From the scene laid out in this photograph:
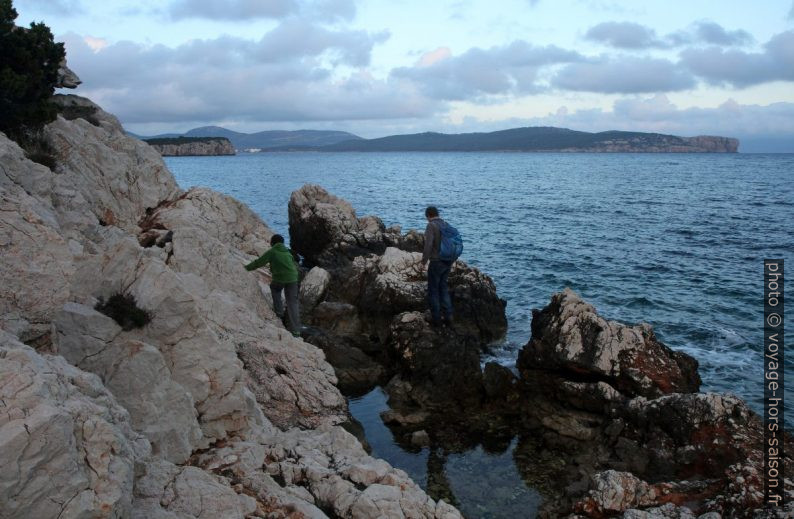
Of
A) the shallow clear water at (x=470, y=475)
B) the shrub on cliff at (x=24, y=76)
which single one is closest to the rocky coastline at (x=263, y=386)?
the shallow clear water at (x=470, y=475)

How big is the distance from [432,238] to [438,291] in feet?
7.00

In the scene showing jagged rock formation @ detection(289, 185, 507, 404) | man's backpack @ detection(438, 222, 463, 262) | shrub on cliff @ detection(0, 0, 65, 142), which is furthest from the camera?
shrub on cliff @ detection(0, 0, 65, 142)

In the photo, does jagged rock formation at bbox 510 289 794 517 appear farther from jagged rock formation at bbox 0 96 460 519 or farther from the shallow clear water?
jagged rock formation at bbox 0 96 460 519

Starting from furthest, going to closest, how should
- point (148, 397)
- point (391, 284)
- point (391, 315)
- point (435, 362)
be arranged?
point (391, 284)
point (391, 315)
point (435, 362)
point (148, 397)

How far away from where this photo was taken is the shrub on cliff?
20.5 meters

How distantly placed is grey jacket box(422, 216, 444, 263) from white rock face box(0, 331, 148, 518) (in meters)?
12.8

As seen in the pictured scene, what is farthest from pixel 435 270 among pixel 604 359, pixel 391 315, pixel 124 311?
pixel 124 311

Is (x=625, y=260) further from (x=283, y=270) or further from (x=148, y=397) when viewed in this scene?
(x=148, y=397)

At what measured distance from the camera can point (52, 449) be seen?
6.10 meters

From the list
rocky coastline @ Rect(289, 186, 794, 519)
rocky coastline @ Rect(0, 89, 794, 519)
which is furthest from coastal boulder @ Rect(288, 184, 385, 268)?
rocky coastline @ Rect(289, 186, 794, 519)

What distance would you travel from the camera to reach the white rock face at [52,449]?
5.86 m

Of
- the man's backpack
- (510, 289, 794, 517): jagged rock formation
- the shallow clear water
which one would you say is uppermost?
the man's backpack

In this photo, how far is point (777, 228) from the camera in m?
51.1

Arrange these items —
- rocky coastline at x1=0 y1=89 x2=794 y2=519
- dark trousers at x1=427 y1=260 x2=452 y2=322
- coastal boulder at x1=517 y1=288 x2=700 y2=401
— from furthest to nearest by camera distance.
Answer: dark trousers at x1=427 y1=260 x2=452 y2=322
coastal boulder at x1=517 y1=288 x2=700 y2=401
rocky coastline at x1=0 y1=89 x2=794 y2=519
